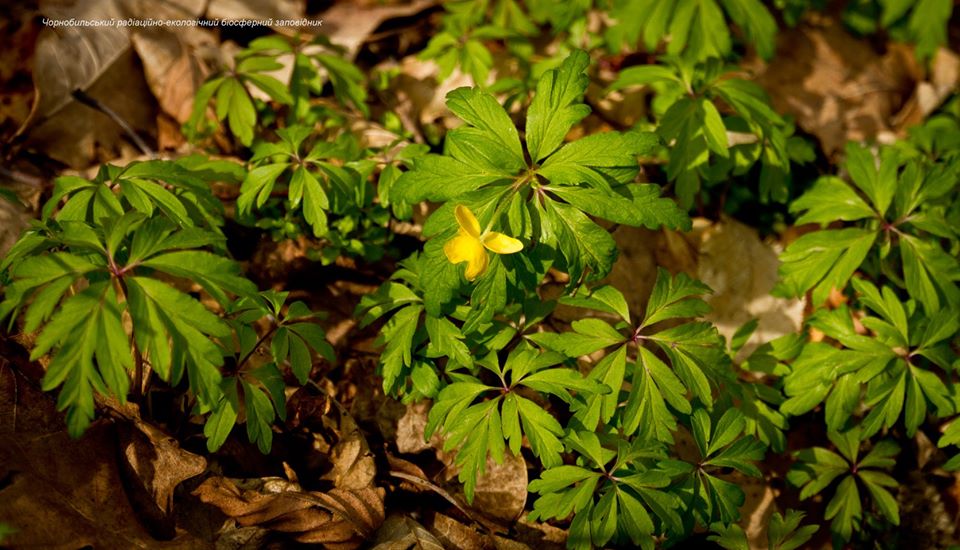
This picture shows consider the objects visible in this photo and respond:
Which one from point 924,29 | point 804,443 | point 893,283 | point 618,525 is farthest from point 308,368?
point 924,29

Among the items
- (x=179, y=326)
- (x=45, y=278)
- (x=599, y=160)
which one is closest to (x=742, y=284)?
(x=599, y=160)

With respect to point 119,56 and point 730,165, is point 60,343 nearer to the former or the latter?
point 119,56

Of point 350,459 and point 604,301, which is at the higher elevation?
point 604,301

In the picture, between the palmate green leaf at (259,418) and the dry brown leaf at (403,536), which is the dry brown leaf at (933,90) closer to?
the dry brown leaf at (403,536)

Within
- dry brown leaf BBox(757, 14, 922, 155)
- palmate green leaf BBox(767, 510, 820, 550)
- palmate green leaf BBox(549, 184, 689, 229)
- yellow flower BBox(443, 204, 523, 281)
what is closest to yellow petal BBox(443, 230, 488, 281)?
yellow flower BBox(443, 204, 523, 281)

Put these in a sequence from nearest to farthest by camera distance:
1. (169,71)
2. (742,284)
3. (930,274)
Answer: (930,274) → (742,284) → (169,71)

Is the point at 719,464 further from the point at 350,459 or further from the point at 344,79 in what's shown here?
the point at 344,79

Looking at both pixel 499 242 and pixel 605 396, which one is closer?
pixel 499 242
